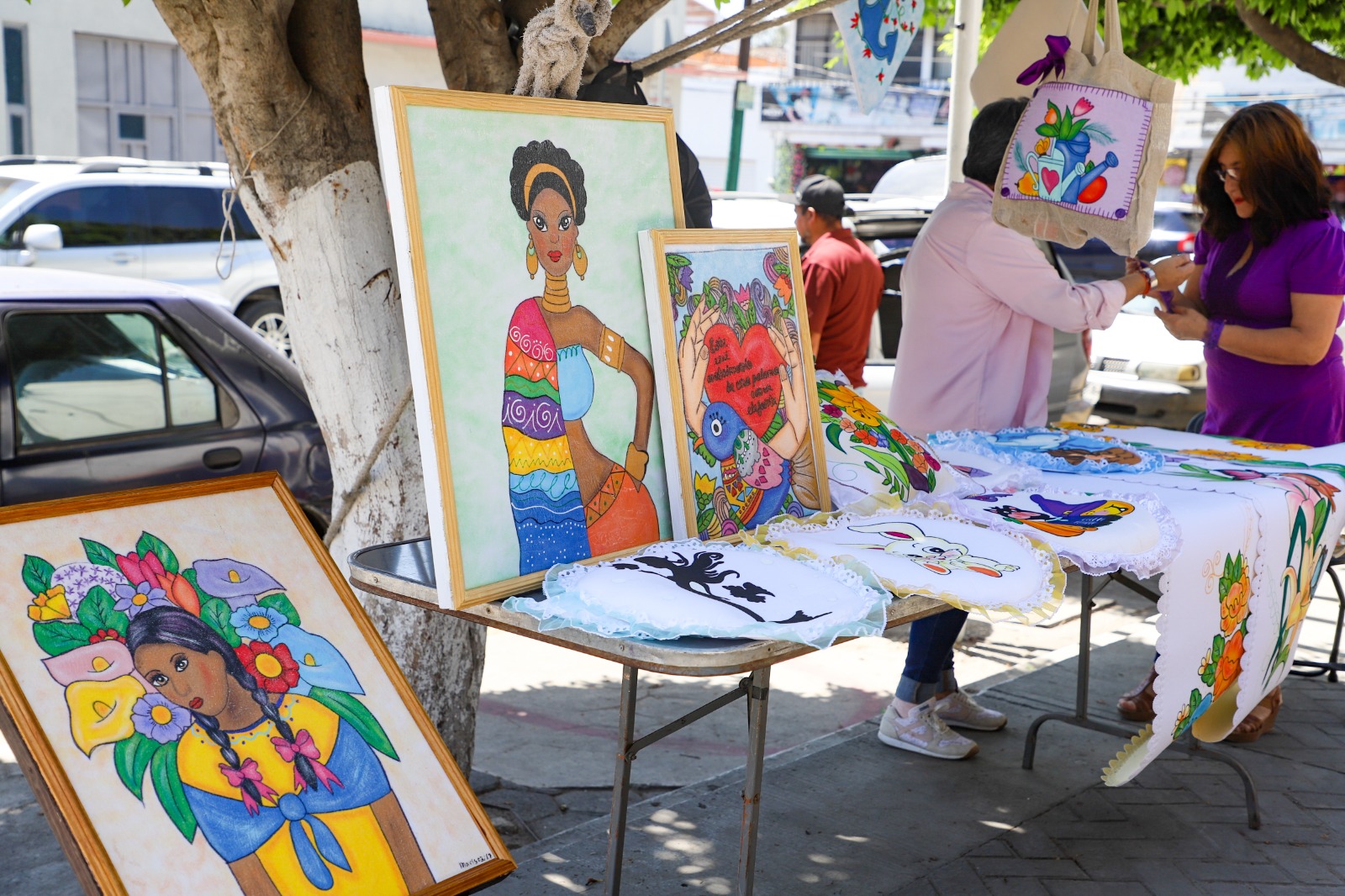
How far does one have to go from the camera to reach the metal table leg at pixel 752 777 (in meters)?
2.32

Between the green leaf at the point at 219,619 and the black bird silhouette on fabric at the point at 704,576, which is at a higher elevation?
the black bird silhouette on fabric at the point at 704,576

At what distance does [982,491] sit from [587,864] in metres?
1.44

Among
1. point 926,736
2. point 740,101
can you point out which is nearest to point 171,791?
point 926,736

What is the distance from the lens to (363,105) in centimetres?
313

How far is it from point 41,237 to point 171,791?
9314 millimetres

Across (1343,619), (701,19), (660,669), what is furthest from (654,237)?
(701,19)

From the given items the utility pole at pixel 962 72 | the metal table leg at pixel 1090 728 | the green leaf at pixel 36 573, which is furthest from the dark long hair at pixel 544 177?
the utility pole at pixel 962 72

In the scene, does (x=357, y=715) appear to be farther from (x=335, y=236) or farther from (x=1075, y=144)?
(x=1075, y=144)

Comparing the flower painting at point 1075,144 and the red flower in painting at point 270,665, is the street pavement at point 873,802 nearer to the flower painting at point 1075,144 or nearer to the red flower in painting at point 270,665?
the red flower in painting at point 270,665

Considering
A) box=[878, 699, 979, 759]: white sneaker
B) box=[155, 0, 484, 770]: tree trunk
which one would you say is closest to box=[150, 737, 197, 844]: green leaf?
box=[155, 0, 484, 770]: tree trunk

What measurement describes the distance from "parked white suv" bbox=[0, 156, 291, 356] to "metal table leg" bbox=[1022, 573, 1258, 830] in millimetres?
7962

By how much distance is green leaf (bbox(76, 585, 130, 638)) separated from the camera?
1.95m

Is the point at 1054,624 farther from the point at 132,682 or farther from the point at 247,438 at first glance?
the point at 132,682

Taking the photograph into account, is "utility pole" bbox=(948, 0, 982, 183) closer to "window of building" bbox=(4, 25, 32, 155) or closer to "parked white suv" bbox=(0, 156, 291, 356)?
"parked white suv" bbox=(0, 156, 291, 356)
